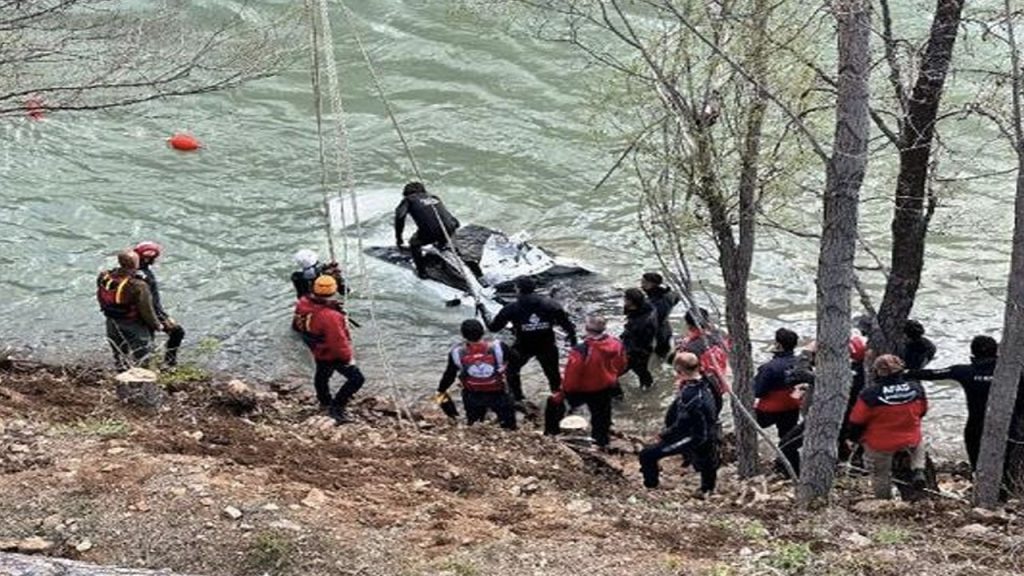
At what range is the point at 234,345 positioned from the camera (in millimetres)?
15531

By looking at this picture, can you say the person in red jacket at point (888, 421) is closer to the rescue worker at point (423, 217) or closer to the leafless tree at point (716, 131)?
the leafless tree at point (716, 131)

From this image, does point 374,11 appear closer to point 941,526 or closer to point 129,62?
point 129,62

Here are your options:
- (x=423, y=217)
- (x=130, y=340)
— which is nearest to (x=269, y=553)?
(x=130, y=340)

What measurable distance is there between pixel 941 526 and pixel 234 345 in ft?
30.7

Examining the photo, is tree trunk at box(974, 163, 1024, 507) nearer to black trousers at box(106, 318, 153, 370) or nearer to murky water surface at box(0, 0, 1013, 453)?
murky water surface at box(0, 0, 1013, 453)

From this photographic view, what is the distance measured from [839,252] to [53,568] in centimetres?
492

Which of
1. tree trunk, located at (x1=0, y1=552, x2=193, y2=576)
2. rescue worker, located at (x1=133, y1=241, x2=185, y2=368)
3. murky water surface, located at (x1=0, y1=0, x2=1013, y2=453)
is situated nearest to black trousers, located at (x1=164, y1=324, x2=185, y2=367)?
rescue worker, located at (x1=133, y1=241, x2=185, y2=368)

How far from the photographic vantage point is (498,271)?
659 inches

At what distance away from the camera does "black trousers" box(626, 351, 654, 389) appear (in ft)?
46.1

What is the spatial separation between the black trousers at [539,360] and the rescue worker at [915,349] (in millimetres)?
3618

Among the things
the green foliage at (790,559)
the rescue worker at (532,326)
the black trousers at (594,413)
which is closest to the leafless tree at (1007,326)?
the green foliage at (790,559)

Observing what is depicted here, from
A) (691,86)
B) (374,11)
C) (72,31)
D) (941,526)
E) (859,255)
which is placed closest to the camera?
(941,526)

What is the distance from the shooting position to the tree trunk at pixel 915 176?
984 centimetres

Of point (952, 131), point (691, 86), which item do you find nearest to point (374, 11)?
point (952, 131)
